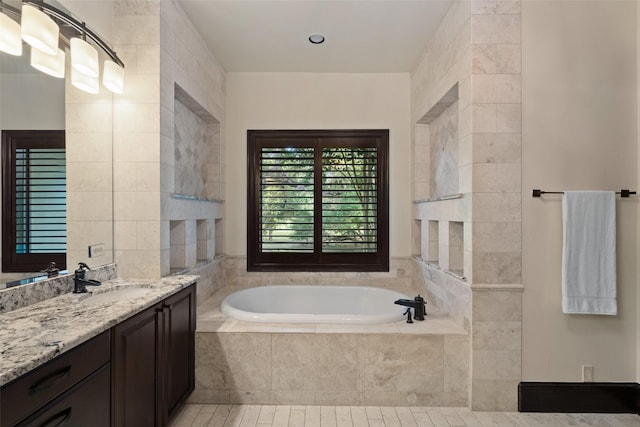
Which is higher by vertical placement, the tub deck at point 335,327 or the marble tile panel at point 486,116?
the marble tile panel at point 486,116

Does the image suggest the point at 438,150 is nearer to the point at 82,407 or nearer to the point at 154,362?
the point at 154,362

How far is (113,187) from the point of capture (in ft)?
7.57

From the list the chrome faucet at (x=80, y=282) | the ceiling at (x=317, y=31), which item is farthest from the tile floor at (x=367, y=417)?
the ceiling at (x=317, y=31)

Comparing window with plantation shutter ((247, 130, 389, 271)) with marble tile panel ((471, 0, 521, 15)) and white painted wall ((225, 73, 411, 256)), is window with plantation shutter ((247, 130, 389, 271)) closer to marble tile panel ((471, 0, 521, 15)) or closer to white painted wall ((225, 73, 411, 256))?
white painted wall ((225, 73, 411, 256))

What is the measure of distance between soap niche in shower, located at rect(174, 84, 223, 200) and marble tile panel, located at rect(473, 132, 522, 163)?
2.22m

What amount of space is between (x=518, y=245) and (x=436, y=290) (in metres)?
0.91

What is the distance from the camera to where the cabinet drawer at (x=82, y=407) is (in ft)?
3.61

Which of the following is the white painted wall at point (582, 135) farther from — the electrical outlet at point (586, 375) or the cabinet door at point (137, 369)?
the cabinet door at point (137, 369)

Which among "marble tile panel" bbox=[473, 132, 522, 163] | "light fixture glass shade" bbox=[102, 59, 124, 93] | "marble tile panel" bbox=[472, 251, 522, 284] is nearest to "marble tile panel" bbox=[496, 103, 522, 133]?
"marble tile panel" bbox=[473, 132, 522, 163]

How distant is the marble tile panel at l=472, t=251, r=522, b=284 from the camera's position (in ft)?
7.46

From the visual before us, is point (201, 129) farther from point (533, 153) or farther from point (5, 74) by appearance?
point (533, 153)

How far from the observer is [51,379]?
1.12 m

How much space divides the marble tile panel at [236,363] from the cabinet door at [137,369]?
514 mm

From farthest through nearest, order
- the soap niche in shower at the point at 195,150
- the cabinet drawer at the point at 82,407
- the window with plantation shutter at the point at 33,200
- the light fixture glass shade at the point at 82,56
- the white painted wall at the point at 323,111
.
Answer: the white painted wall at the point at 323,111 → the soap niche in shower at the point at 195,150 → the light fixture glass shade at the point at 82,56 → the window with plantation shutter at the point at 33,200 → the cabinet drawer at the point at 82,407
